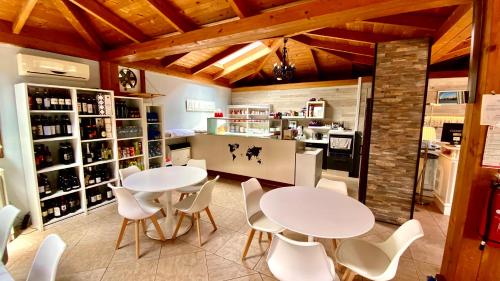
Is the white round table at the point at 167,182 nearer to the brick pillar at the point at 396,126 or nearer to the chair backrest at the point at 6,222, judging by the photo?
the chair backrest at the point at 6,222

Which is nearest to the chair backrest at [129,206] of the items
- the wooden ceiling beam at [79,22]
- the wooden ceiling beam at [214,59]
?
the wooden ceiling beam at [79,22]

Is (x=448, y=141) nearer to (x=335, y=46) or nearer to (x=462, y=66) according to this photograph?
(x=462, y=66)

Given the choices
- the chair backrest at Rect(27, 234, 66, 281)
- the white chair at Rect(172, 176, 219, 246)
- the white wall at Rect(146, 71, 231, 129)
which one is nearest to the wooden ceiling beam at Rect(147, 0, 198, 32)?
the white chair at Rect(172, 176, 219, 246)

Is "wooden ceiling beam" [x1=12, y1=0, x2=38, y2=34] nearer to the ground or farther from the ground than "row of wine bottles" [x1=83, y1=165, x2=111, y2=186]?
farther from the ground

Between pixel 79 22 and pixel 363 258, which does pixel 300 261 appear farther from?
pixel 79 22

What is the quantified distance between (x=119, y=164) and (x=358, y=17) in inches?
160

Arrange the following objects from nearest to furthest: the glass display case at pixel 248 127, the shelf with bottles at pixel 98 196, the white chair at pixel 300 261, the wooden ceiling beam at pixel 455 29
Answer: the white chair at pixel 300 261, the wooden ceiling beam at pixel 455 29, the shelf with bottles at pixel 98 196, the glass display case at pixel 248 127

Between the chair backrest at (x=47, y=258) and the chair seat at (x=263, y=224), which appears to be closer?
the chair backrest at (x=47, y=258)

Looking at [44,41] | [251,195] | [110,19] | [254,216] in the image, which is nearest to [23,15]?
[44,41]

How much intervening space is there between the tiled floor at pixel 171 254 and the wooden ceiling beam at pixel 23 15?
2.53 meters

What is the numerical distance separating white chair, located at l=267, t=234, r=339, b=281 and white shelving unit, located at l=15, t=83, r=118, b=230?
10.2ft

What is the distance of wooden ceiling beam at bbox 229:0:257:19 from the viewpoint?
221 centimetres

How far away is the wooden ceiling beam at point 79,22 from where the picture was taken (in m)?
2.57

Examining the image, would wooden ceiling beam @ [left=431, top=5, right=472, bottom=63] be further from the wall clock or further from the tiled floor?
the wall clock
